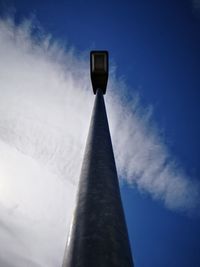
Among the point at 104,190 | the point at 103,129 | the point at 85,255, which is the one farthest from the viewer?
the point at 103,129

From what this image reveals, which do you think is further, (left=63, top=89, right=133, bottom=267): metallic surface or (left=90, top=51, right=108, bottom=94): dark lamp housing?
(left=90, top=51, right=108, bottom=94): dark lamp housing

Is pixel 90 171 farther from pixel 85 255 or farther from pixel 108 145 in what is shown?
pixel 85 255

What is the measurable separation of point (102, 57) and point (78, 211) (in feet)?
23.9

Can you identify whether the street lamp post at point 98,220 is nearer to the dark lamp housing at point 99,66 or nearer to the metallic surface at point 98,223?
the metallic surface at point 98,223

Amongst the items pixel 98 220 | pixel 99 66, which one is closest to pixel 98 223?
pixel 98 220

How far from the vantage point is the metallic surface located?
2.57 meters

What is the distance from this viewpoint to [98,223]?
2902mm

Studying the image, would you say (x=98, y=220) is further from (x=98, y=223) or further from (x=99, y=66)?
(x=99, y=66)

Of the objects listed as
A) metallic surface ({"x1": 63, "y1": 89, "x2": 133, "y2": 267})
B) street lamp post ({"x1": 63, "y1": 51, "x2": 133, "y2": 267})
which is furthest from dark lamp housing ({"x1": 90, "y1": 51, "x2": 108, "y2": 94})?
metallic surface ({"x1": 63, "y1": 89, "x2": 133, "y2": 267})

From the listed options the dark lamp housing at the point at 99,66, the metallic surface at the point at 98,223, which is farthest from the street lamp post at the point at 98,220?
the dark lamp housing at the point at 99,66

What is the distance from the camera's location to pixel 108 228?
2.84 m

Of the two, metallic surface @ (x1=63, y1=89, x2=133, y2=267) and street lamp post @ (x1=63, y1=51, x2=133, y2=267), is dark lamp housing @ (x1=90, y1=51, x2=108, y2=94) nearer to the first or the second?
street lamp post @ (x1=63, y1=51, x2=133, y2=267)

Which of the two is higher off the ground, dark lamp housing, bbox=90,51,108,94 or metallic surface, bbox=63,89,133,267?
dark lamp housing, bbox=90,51,108,94

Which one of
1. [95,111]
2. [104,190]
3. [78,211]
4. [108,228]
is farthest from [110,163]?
[95,111]
